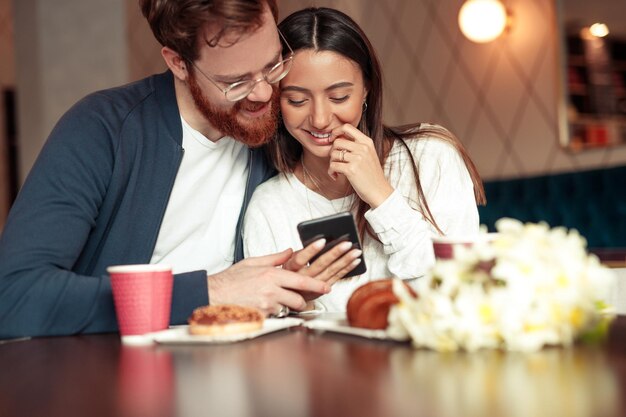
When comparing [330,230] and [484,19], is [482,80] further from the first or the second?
[330,230]

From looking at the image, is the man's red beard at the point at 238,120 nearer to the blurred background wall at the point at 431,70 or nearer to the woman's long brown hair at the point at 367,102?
the woman's long brown hair at the point at 367,102

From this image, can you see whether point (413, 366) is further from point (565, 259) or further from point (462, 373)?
point (565, 259)

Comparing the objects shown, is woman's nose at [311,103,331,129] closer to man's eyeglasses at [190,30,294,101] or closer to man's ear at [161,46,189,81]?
man's eyeglasses at [190,30,294,101]

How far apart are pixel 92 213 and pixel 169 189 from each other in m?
0.21

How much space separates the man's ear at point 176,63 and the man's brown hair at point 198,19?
2 centimetres

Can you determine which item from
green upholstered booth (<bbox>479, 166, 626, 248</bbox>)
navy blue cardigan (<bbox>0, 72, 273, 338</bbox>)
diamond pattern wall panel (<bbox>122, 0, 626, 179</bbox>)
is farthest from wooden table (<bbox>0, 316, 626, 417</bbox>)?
diamond pattern wall panel (<bbox>122, 0, 626, 179</bbox>)

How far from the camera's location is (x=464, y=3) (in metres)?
4.02

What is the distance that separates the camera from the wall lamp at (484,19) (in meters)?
3.88

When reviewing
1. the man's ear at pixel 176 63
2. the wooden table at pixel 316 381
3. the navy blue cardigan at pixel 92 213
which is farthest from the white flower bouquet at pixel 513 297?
the man's ear at pixel 176 63

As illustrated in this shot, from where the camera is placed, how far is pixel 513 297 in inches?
32.2

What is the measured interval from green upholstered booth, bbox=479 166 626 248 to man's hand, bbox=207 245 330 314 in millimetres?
2382

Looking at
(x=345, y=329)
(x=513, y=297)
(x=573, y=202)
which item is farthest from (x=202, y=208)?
(x=573, y=202)

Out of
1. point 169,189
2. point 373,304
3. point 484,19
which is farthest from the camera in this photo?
point 484,19

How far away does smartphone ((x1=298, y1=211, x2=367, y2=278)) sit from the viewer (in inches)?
51.8
